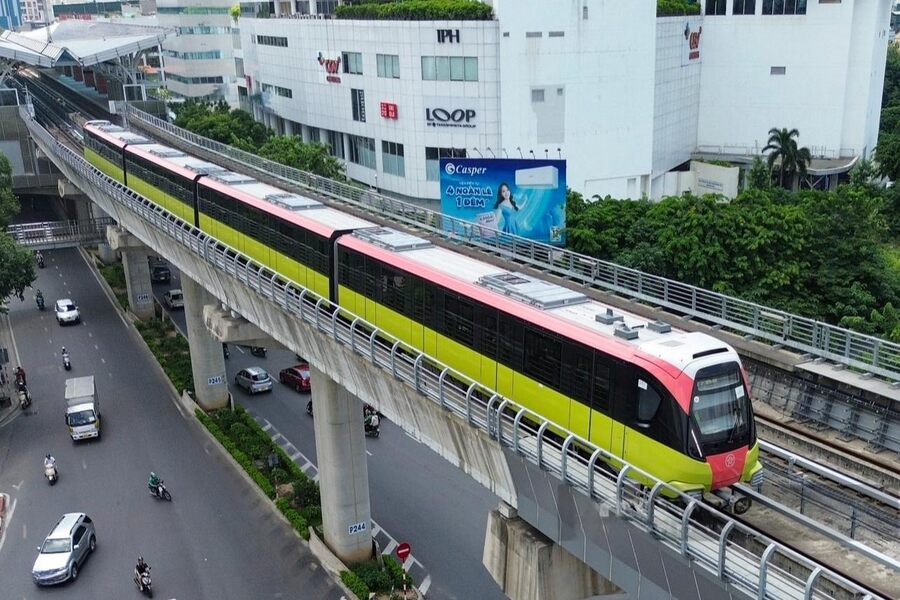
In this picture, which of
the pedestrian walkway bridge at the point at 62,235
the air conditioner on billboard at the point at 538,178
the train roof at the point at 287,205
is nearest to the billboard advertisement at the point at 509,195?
the air conditioner on billboard at the point at 538,178

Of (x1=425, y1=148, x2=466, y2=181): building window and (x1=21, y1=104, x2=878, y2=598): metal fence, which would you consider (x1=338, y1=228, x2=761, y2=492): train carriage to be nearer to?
(x1=21, y1=104, x2=878, y2=598): metal fence

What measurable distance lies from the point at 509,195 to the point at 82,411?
69.5ft

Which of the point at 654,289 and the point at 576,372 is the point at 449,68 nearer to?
the point at 654,289

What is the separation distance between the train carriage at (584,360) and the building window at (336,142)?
4298 centimetres

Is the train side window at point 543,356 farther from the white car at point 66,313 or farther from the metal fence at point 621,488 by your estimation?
the white car at point 66,313

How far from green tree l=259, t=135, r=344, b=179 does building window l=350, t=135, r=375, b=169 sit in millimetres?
6144

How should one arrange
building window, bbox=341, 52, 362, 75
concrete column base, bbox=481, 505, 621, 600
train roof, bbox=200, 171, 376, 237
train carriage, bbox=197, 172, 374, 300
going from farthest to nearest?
1. building window, bbox=341, 52, 362, 75
2. train roof, bbox=200, 171, 376, 237
3. train carriage, bbox=197, 172, 374, 300
4. concrete column base, bbox=481, 505, 621, 600

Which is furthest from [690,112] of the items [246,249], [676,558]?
[676,558]

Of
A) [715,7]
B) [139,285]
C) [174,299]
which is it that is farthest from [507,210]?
[715,7]

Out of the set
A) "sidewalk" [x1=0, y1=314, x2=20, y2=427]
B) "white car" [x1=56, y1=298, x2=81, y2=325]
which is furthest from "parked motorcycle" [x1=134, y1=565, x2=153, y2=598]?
"white car" [x1=56, y1=298, x2=81, y2=325]

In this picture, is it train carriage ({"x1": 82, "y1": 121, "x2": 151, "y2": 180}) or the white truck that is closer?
the white truck

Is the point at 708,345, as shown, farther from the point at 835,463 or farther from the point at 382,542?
the point at 382,542

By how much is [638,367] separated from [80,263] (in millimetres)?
61639

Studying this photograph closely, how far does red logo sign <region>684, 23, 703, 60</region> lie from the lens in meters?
63.0
